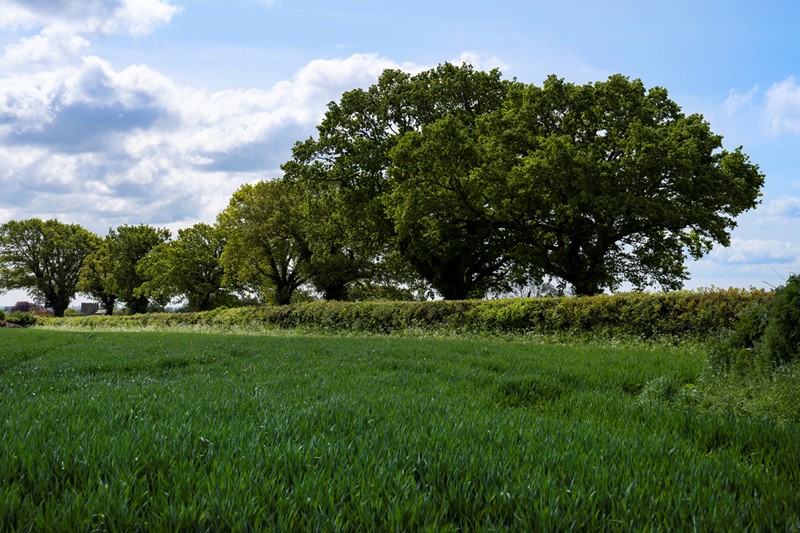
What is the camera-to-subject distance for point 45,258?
65312 millimetres

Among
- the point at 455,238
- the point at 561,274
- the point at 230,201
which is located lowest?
the point at 561,274

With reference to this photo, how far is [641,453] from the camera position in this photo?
11.6 ft

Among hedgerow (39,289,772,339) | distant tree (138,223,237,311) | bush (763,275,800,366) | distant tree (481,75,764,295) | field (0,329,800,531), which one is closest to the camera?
field (0,329,800,531)

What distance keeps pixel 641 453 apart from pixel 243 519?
2.71 meters

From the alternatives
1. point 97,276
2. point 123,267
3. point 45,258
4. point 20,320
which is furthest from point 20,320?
point 45,258

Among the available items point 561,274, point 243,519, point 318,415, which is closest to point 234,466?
point 243,519

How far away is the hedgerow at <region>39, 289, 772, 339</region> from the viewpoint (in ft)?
44.9

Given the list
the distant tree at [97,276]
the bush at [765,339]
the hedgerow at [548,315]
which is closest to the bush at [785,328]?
the bush at [765,339]

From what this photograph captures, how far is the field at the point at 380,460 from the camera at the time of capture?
247 cm

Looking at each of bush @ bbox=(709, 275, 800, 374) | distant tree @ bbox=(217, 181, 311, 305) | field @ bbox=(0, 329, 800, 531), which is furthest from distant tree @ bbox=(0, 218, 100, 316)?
bush @ bbox=(709, 275, 800, 374)

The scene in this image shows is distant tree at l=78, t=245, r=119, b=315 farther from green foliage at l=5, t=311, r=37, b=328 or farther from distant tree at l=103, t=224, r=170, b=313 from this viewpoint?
green foliage at l=5, t=311, r=37, b=328

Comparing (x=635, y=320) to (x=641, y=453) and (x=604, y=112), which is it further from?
(x=604, y=112)

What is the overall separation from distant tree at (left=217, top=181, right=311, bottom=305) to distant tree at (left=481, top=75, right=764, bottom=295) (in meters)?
17.2

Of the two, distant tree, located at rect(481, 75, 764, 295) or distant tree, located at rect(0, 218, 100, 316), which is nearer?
distant tree, located at rect(481, 75, 764, 295)
